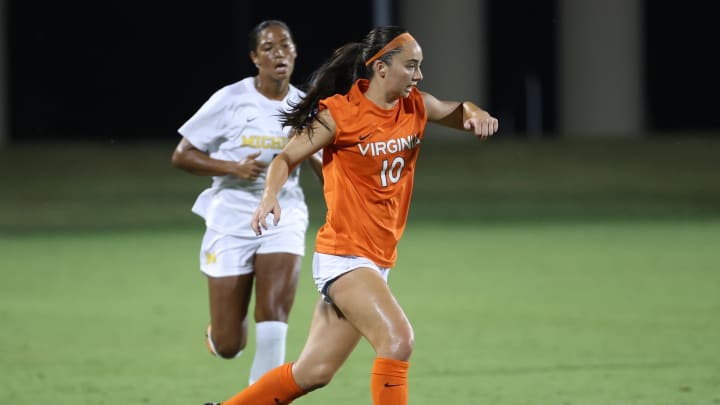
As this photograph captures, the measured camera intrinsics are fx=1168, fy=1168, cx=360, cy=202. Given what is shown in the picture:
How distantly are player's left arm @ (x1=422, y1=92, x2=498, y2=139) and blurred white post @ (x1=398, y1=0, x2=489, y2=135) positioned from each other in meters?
23.7

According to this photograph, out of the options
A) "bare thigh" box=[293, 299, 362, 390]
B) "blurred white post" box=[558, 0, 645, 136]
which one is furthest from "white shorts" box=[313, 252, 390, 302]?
"blurred white post" box=[558, 0, 645, 136]

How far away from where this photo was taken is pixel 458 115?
5.57 metres

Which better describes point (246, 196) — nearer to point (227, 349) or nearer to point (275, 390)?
point (227, 349)

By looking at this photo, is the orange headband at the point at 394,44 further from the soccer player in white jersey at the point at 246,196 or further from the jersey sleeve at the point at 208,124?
the jersey sleeve at the point at 208,124

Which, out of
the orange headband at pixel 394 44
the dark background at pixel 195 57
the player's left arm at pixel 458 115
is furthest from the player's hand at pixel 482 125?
the dark background at pixel 195 57

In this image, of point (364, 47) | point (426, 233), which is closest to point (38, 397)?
point (364, 47)

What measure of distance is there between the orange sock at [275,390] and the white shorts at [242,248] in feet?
5.10

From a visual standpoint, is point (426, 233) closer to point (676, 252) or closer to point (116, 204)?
point (676, 252)

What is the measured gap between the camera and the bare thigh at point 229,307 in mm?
6887

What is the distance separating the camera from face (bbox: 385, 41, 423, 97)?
5.25 meters

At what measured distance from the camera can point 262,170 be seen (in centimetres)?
672

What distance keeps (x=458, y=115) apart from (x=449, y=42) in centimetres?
2455

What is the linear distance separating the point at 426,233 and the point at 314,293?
5.98 metres

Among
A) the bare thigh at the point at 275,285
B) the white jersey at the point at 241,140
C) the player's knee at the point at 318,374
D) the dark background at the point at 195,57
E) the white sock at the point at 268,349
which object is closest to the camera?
the player's knee at the point at 318,374
